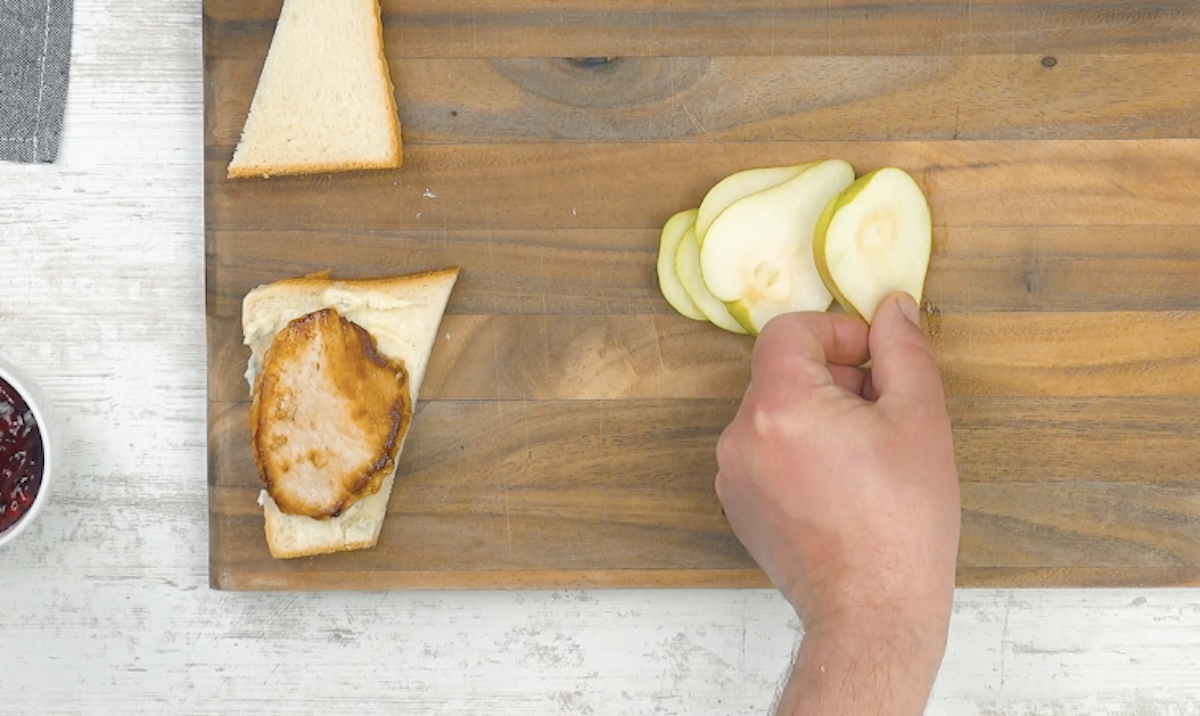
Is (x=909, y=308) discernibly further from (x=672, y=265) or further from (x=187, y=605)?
(x=187, y=605)

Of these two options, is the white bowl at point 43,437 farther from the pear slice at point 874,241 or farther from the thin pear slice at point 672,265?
the pear slice at point 874,241

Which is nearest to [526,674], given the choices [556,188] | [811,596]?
[811,596]

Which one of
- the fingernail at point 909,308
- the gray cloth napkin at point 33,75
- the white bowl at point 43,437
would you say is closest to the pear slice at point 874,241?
the fingernail at point 909,308

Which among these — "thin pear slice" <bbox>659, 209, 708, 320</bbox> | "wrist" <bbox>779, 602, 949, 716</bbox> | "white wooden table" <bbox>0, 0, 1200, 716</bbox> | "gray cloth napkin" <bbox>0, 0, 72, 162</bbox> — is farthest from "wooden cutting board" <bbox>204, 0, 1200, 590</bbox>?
"gray cloth napkin" <bbox>0, 0, 72, 162</bbox>

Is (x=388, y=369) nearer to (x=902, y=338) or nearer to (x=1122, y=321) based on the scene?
(x=902, y=338)

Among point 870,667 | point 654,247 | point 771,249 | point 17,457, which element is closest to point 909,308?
point 771,249

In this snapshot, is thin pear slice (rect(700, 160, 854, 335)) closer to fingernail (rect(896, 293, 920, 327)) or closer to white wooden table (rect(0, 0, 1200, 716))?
fingernail (rect(896, 293, 920, 327))
